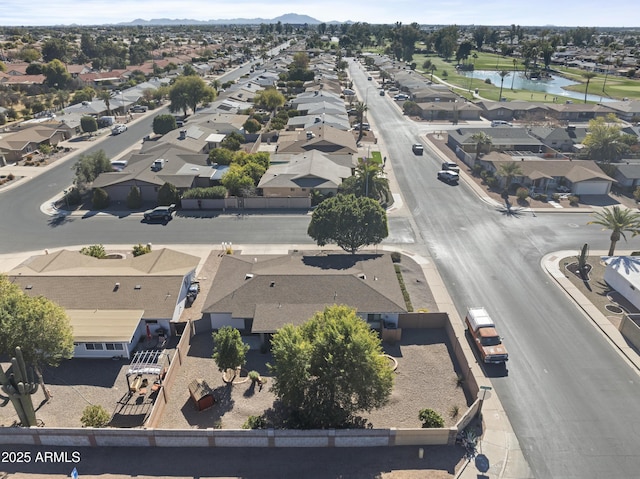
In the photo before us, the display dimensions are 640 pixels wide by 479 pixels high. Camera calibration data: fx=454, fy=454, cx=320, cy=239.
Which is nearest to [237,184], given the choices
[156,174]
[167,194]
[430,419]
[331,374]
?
[167,194]

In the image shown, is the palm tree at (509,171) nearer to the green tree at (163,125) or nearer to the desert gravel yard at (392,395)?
the desert gravel yard at (392,395)

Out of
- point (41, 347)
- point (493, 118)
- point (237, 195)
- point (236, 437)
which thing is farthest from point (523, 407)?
point (493, 118)

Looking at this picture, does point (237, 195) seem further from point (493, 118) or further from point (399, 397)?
point (493, 118)

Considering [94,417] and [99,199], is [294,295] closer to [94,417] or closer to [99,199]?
[94,417]

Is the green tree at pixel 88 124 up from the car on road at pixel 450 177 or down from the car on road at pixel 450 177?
up

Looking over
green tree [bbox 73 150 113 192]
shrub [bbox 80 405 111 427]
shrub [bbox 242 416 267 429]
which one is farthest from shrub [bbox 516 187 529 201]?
green tree [bbox 73 150 113 192]

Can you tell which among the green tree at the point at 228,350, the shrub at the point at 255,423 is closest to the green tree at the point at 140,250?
the green tree at the point at 228,350
